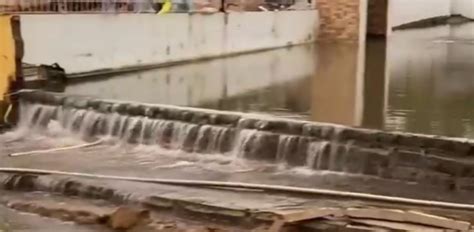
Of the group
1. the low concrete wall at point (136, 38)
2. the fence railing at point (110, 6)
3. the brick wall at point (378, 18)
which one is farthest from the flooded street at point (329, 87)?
the brick wall at point (378, 18)

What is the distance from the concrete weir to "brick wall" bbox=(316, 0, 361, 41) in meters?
12.4

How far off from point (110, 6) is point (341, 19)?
8.36 meters

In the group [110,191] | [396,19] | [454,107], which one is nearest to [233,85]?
[454,107]

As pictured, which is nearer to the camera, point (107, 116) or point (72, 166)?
point (72, 166)

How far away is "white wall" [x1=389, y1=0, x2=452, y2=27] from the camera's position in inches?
1077

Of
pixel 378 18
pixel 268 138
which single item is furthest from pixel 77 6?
pixel 378 18

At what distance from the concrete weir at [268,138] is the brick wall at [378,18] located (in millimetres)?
14561

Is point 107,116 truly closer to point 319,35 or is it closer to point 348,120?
point 348,120

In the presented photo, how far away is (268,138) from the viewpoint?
27.4 ft

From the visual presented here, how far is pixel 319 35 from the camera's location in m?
22.2

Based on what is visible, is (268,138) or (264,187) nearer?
(264,187)

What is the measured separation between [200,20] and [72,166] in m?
8.11

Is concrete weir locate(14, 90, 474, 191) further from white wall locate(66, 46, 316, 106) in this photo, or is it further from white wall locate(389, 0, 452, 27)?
white wall locate(389, 0, 452, 27)

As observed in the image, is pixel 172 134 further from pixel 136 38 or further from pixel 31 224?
pixel 136 38
